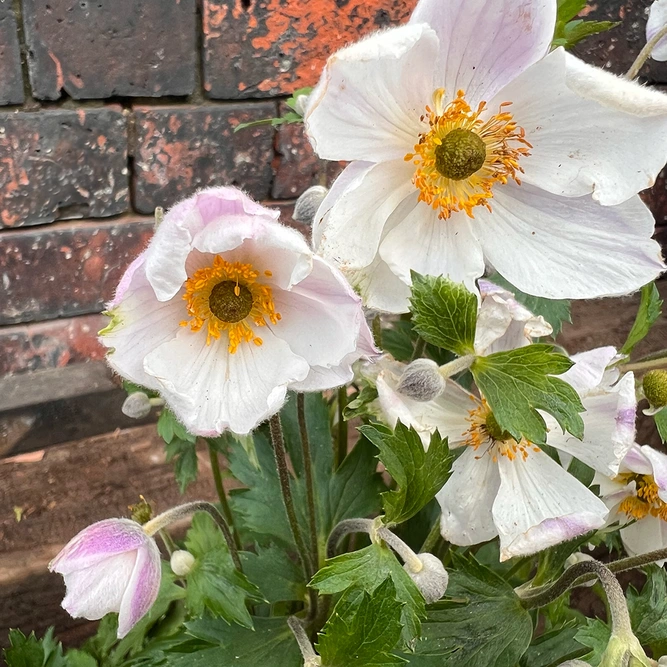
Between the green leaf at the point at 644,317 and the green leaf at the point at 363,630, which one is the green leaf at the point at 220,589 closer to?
the green leaf at the point at 363,630

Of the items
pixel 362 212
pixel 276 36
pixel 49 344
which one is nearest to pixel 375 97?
pixel 362 212

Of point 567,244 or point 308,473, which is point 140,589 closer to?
point 308,473

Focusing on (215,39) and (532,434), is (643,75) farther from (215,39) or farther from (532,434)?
(532,434)

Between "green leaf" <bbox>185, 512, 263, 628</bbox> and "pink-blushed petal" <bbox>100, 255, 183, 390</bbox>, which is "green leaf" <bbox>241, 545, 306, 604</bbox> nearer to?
"green leaf" <bbox>185, 512, 263, 628</bbox>

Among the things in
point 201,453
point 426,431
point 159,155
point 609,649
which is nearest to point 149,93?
point 159,155

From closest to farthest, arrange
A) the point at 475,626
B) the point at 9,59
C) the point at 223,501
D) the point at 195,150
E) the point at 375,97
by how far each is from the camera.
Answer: the point at 375,97, the point at 475,626, the point at 223,501, the point at 9,59, the point at 195,150
